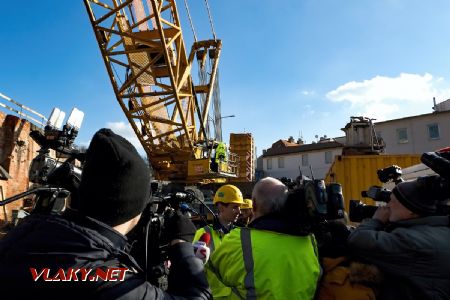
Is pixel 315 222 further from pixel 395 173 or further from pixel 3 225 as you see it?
pixel 3 225

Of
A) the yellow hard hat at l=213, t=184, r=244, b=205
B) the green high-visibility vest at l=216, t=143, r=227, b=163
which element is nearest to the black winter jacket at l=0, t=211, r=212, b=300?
the yellow hard hat at l=213, t=184, r=244, b=205

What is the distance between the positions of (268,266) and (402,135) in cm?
3468

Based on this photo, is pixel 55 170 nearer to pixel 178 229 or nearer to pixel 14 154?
pixel 178 229

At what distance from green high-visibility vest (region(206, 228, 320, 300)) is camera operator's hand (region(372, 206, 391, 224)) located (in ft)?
1.66

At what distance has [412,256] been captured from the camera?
1799 mm

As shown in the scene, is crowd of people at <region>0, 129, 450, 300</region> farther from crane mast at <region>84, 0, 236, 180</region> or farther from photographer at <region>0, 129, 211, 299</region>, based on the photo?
crane mast at <region>84, 0, 236, 180</region>

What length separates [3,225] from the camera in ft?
32.6

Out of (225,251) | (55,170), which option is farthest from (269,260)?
(55,170)

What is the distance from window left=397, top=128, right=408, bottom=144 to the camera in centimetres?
3154

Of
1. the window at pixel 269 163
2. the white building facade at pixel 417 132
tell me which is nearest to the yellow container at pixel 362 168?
the white building facade at pixel 417 132

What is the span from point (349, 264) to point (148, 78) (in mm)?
11559

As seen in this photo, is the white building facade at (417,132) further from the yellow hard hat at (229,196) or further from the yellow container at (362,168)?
the yellow hard hat at (229,196)

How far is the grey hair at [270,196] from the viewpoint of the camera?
2043 millimetres

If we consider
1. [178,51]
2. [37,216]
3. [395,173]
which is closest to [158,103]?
[178,51]
